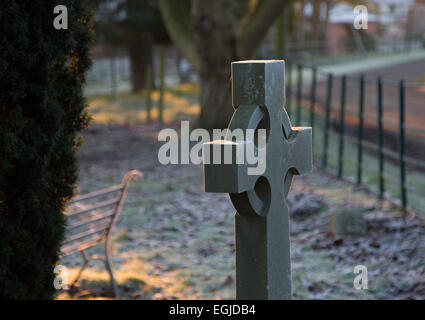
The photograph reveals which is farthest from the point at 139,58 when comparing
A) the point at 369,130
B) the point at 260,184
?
the point at 260,184

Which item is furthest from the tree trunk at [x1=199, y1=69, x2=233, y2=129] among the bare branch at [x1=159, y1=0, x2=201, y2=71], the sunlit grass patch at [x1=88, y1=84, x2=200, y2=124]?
the sunlit grass patch at [x1=88, y1=84, x2=200, y2=124]

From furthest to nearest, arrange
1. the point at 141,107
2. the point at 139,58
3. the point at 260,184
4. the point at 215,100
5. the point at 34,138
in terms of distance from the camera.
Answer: the point at 139,58, the point at 141,107, the point at 215,100, the point at 34,138, the point at 260,184

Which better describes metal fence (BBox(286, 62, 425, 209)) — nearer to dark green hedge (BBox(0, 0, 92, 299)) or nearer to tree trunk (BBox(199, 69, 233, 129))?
tree trunk (BBox(199, 69, 233, 129))

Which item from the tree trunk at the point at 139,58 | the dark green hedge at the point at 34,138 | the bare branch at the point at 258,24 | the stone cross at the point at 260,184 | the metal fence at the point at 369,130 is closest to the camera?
the stone cross at the point at 260,184

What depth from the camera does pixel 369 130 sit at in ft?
52.2

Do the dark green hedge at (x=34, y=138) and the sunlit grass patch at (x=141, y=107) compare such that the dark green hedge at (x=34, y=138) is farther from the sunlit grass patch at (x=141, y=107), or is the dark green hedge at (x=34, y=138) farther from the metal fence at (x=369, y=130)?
the sunlit grass patch at (x=141, y=107)

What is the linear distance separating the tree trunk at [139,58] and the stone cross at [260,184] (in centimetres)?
2400

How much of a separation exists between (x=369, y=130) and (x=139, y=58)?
13669 mm

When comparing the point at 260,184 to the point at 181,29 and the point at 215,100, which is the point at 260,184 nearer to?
the point at 215,100

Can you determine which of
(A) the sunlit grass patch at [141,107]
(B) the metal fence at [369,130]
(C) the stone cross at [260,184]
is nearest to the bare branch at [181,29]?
(B) the metal fence at [369,130]

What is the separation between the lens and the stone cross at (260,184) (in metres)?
3.26

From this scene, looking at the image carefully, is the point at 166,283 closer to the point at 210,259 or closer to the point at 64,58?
the point at 210,259

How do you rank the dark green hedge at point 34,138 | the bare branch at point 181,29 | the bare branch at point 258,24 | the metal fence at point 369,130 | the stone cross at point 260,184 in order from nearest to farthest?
the stone cross at point 260,184 < the dark green hedge at point 34,138 < the metal fence at point 369,130 < the bare branch at point 258,24 < the bare branch at point 181,29

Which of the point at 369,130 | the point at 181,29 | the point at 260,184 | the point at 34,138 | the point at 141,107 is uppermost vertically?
the point at 181,29
